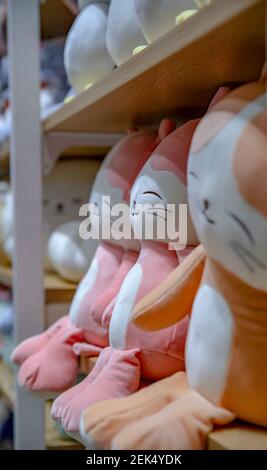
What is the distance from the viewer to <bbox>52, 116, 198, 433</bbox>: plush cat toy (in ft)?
2.70

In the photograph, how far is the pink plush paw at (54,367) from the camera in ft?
3.54

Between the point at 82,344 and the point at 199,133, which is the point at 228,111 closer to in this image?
the point at 199,133

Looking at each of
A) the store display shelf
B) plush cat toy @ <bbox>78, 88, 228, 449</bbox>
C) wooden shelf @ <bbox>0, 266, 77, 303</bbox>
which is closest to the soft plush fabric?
plush cat toy @ <bbox>78, 88, 228, 449</bbox>

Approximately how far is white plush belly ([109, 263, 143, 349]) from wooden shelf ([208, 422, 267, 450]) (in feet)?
0.75

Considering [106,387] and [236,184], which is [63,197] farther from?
[236,184]

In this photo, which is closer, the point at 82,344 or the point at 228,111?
the point at 228,111

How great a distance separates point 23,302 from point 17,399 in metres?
0.23

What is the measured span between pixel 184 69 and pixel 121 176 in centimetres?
26

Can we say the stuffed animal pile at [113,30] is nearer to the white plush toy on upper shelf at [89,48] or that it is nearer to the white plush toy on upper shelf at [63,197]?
the white plush toy on upper shelf at [89,48]

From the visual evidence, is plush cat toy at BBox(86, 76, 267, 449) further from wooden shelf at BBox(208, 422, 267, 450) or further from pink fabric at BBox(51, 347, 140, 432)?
pink fabric at BBox(51, 347, 140, 432)

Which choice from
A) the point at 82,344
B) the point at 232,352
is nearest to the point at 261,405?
the point at 232,352

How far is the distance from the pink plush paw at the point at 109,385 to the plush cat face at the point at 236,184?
24cm

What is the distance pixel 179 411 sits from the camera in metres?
0.67

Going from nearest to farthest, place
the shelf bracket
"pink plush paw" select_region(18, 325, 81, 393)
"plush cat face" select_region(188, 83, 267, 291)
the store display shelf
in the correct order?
1. "plush cat face" select_region(188, 83, 267, 291)
2. "pink plush paw" select_region(18, 325, 81, 393)
3. the shelf bracket
4. the store display shelf
